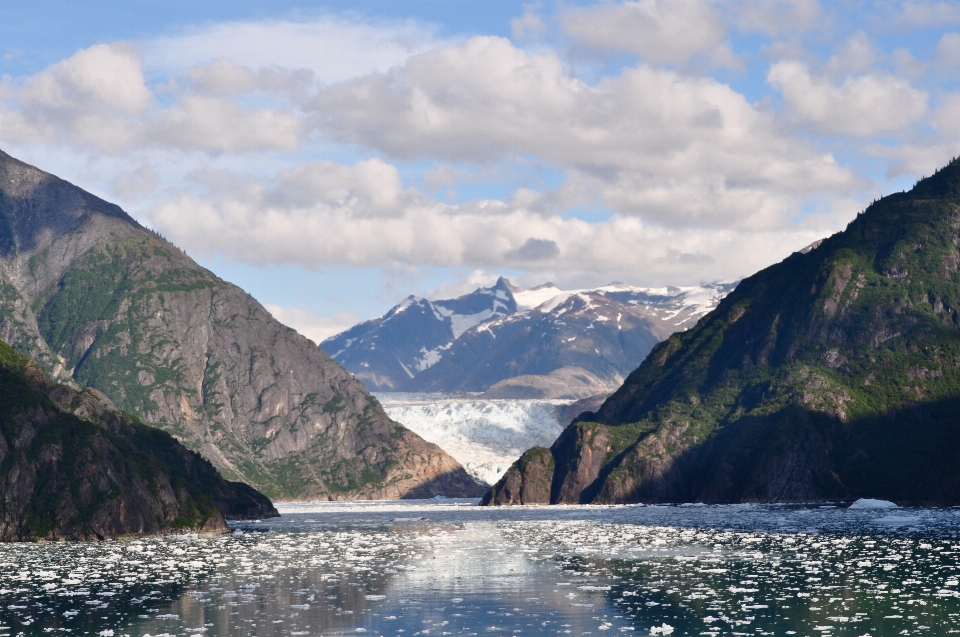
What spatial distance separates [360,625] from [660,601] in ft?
62.4

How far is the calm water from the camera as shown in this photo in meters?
68.2

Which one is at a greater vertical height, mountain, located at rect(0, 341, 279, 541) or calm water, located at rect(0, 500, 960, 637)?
mountain, located at rect(0, 341, 279, 541)

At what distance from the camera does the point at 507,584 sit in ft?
284

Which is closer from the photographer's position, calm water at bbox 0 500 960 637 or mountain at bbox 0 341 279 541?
calm water at bbox 0 500 960 637

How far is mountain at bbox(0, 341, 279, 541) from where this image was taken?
144625 mm

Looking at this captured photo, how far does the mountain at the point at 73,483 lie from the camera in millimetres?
144625

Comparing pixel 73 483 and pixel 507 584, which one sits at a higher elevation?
pixel 73 483

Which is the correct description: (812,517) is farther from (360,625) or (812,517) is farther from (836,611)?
(360,625)

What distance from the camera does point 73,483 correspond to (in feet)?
488

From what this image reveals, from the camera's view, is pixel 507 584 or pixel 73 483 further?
pixel 73 483

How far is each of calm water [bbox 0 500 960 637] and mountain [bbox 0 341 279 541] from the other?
1203 cm

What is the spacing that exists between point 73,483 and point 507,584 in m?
80.7

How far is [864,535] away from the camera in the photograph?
12525 cm

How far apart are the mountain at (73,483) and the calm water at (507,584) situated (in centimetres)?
1203
